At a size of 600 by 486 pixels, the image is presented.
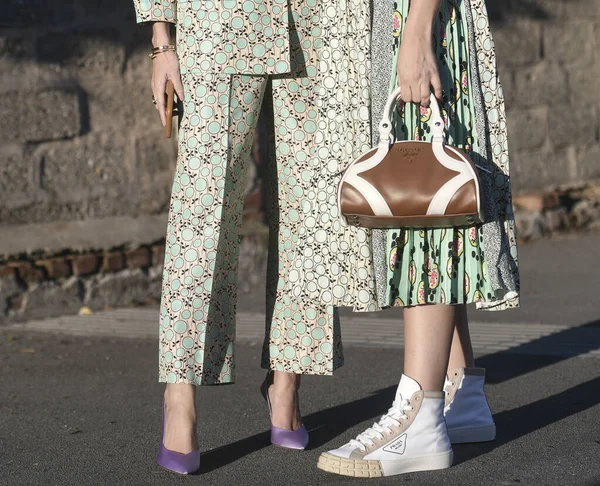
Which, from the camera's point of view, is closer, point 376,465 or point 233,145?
point 376,465

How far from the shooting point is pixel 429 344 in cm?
284

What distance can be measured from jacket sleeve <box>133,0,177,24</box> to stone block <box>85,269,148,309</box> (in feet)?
9.32

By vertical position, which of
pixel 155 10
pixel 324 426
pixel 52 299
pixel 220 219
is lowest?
pixel 324 426

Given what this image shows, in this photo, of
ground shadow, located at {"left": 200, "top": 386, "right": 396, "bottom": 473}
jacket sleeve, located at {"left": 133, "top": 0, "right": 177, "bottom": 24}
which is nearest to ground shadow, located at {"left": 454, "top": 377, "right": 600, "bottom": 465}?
ground shadow, located at {"left": 200, "top": 386, "right": 396, "bottom": 473}

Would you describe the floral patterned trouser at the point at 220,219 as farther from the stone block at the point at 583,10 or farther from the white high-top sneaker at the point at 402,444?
the stone block at the point at 583,10

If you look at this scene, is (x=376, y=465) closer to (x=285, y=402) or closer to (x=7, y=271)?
(x=285, y=402)

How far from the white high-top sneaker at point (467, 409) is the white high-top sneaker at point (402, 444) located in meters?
0.25

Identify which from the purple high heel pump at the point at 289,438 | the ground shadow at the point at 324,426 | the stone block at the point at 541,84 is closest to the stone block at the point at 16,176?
the ground shadow at the point at 324,426

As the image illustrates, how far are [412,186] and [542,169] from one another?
17.0 ft

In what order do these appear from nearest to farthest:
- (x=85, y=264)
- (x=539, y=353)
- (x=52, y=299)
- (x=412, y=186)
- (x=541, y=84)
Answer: (x=412, y=186) < (x=539, y=353) < (x=52, y=299) < (x=85, y=264) < (x=541, y=84)

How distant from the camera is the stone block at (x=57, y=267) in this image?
5.50m

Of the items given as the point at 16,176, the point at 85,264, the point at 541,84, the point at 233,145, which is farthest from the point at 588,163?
the point at 233,145

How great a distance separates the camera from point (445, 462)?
2.86m

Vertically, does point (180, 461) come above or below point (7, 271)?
below
